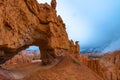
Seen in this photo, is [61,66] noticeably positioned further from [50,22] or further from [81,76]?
[50,22]

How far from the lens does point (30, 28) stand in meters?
22.3

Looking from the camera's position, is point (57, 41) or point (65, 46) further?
point (65, 46)

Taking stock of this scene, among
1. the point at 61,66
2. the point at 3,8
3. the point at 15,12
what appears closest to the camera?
the point at 3,8

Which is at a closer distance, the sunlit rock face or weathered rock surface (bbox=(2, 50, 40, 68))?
the sunlit rock face

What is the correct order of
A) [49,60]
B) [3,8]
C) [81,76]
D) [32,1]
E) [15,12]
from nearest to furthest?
[3,8] → [15,12] → [32,1] → [81,76] → [49,60]

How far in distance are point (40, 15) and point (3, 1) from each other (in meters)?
6.74

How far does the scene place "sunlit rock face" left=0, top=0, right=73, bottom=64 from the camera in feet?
62.0

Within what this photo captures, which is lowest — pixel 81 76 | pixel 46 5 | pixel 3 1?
pixel 81 76

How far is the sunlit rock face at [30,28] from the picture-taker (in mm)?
18906

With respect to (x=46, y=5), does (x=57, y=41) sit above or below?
below

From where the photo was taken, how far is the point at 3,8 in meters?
18.5

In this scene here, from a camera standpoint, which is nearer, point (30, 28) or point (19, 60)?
point (30, 28)

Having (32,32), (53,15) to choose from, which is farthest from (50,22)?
(32,32)

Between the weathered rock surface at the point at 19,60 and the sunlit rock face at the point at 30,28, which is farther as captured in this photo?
the weathered rock surface at the point at 19,60
